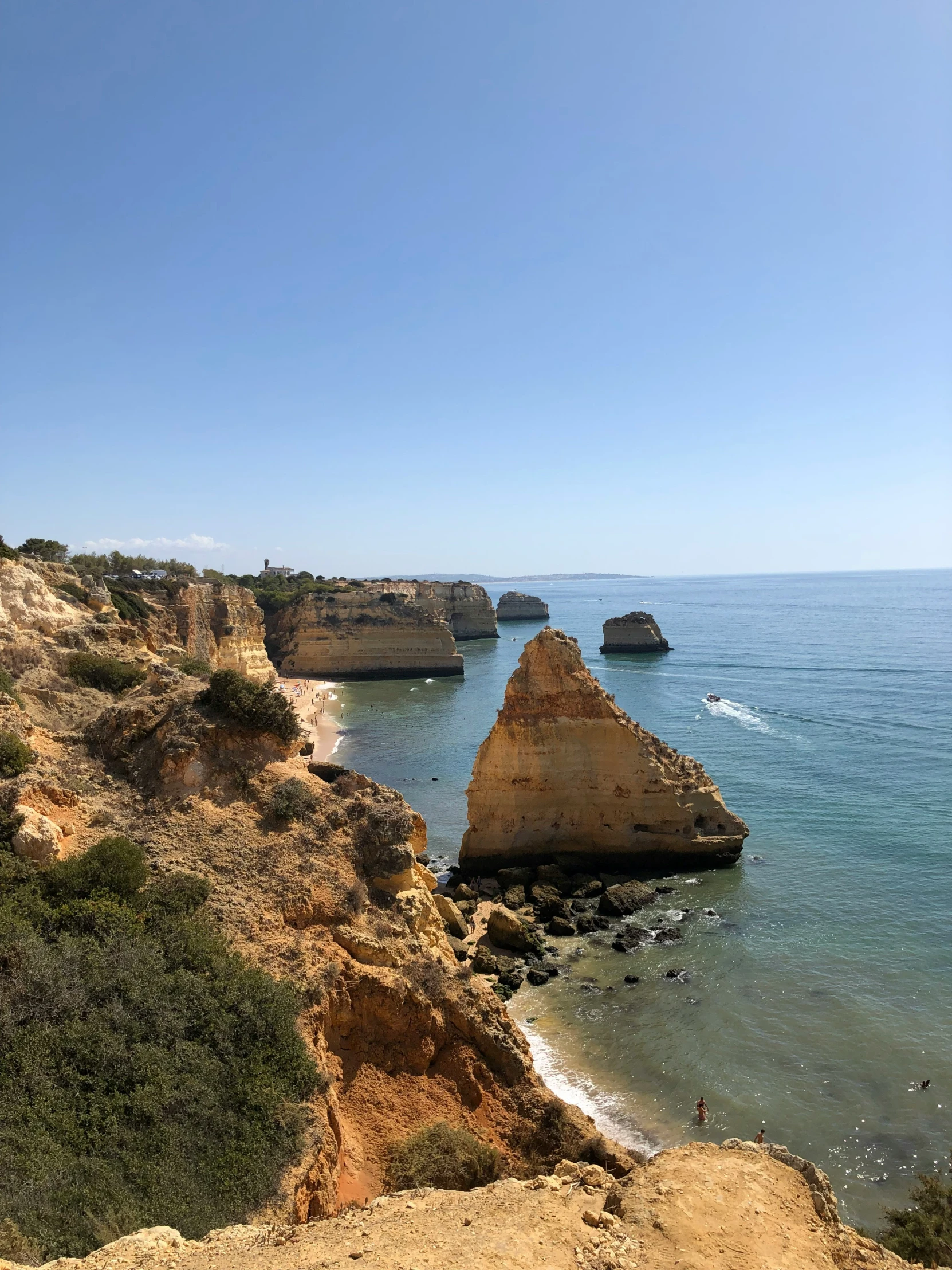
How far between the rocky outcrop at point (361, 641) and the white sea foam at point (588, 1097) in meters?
57.0

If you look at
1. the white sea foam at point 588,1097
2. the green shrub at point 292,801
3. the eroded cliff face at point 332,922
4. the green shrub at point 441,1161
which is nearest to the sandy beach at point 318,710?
the white sea foam at point 588,1097

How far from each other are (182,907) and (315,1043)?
7.98 feet

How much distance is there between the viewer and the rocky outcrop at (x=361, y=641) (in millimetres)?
70688

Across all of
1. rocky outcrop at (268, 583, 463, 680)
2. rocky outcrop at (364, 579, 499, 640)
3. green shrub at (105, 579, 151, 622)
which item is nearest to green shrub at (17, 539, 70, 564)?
green shrub at (105, 579, 151, 622)

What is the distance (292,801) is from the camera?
11.8 meters

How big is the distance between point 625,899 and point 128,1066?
55.6ft

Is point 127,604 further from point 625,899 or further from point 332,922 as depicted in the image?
point 332,922

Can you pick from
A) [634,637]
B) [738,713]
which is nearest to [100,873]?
[738,713]

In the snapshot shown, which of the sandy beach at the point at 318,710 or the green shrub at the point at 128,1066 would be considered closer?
the green shrub at the point at 128,1066

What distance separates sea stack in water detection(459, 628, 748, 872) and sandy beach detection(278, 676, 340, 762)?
14.4m

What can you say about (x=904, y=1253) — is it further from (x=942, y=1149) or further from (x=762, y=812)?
(x=762, y=812)

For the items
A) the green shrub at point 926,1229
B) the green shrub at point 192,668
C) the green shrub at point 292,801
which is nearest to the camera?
the green shrub at point 926,1229

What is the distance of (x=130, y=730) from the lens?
12867 mm

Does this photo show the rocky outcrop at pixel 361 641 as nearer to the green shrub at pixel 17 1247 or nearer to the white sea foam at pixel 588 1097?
the white sea foam at pixel 588 1097
